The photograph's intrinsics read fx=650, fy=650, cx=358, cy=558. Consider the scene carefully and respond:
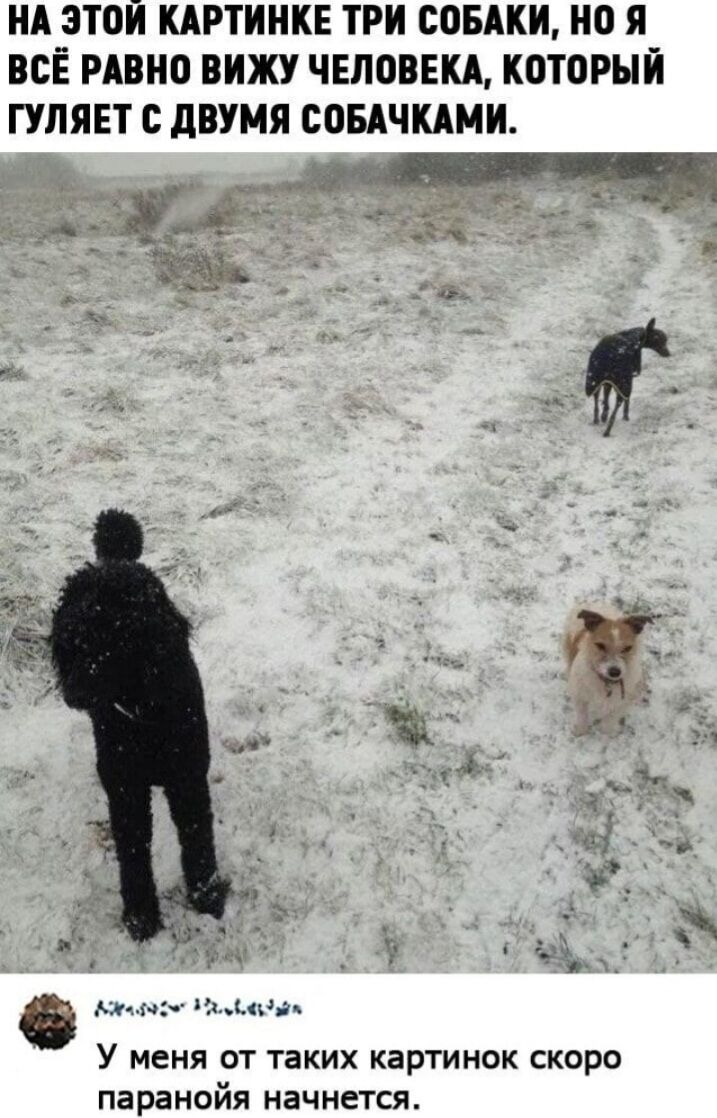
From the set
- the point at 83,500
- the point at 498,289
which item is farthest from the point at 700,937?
the point at 498,289

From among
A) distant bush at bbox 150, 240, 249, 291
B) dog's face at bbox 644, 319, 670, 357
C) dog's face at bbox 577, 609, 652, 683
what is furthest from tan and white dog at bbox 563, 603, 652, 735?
distant bush at bbox 150, 240, 249, 291

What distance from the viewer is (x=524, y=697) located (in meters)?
5.22

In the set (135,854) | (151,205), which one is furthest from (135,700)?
(151,205)

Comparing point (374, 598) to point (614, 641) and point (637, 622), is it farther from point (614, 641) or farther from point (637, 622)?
point (637, 622)

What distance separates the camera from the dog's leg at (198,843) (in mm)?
3350

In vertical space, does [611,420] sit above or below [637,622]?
above

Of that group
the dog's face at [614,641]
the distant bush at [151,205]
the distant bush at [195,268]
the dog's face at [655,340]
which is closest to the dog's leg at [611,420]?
the dog's face at [655,340]

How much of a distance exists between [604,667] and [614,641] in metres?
0.19

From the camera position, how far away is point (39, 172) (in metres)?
30.9

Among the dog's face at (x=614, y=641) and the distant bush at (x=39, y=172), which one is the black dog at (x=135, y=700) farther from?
the distant bush at (x=39, y=172)

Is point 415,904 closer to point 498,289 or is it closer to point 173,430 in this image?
point 173,430

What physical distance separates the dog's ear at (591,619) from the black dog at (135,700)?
2653mm

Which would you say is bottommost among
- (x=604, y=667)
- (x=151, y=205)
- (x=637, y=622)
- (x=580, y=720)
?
(x=580, y=720)
